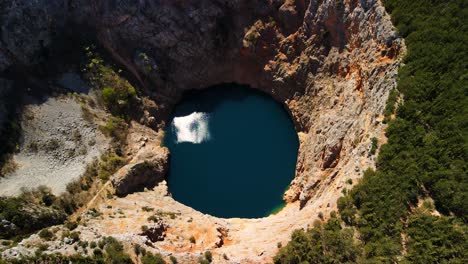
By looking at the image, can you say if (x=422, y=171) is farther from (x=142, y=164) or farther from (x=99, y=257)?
(x=142, y=164)

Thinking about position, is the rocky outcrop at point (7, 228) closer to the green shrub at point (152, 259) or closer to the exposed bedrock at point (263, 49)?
the green shrub at point (152, 259)

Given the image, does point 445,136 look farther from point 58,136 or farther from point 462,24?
point 58,136

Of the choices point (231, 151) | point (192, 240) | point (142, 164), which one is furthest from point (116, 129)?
point (192, 240)

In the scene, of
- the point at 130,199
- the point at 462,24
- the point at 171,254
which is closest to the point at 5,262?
the point at 171,254

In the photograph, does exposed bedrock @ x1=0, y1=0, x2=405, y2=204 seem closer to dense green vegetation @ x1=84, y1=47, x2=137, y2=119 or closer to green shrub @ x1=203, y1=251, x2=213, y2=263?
dense green vegetation @ x1=84, y1=47, x2=137, y2=119

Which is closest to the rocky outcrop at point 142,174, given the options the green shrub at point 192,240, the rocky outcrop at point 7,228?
the rocky outcrop at point 7,228

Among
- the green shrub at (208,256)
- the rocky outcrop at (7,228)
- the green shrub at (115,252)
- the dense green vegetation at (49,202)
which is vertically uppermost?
the dense green vegetation at (49,202)
